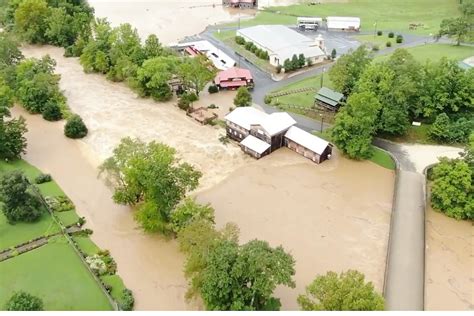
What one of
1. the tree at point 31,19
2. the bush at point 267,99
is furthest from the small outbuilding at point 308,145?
the tree at point 31,19

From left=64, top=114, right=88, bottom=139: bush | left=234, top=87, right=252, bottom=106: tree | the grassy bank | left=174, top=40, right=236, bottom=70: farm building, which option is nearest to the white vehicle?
left=174, top=40, right=236, bottom=70: farm building

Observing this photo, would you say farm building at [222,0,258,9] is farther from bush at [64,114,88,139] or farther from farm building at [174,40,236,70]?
bush at [64,114,88,139]

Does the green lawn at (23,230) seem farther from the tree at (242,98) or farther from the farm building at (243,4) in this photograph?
the farm building at (243,4)

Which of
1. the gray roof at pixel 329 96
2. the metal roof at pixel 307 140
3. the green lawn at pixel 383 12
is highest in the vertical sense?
the green lawn at pixel 383 12

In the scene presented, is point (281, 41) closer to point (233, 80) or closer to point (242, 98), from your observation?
point (233, 80)

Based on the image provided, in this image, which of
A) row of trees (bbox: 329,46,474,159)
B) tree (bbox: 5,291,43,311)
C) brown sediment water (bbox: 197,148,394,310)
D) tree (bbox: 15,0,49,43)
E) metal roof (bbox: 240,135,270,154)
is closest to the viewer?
tree (bbox: 5,291,43,311)
